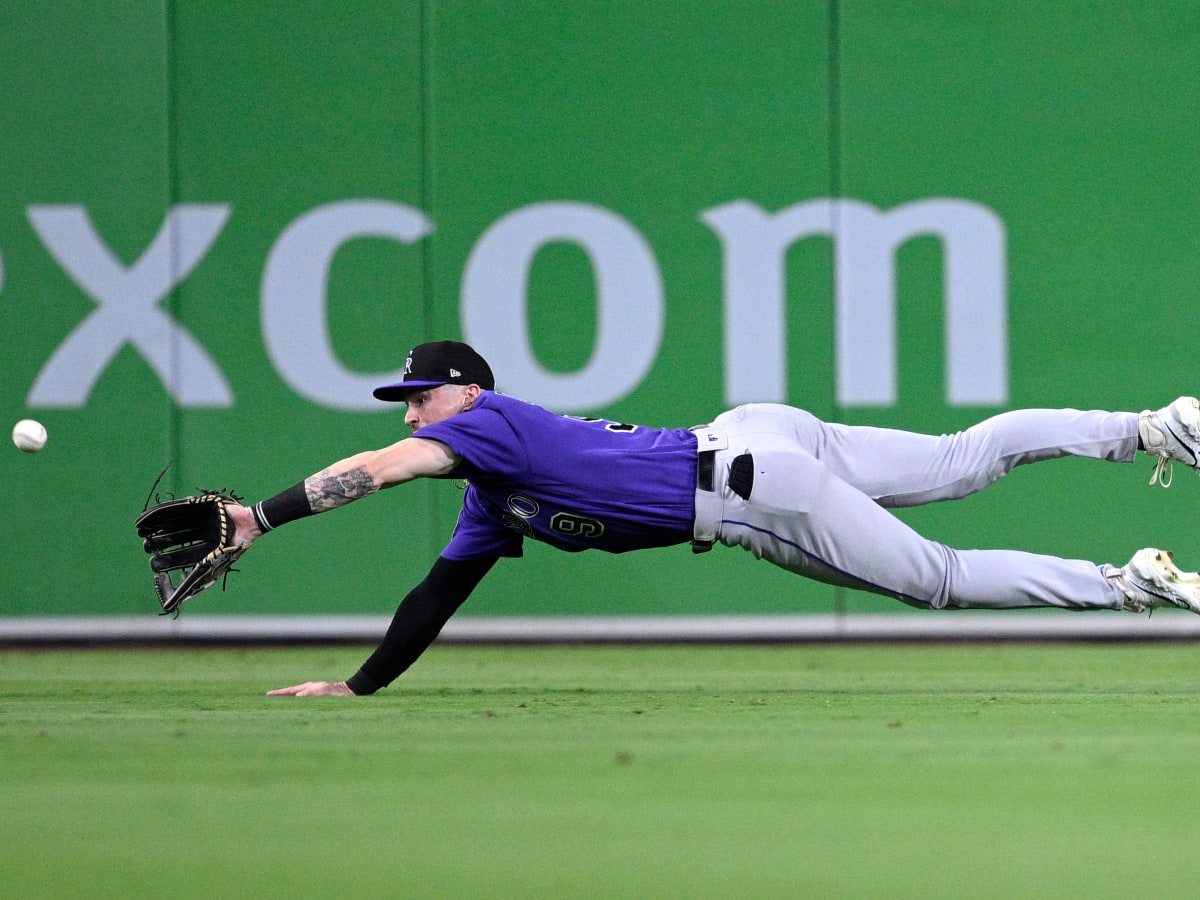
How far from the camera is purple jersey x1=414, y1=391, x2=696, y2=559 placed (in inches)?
164

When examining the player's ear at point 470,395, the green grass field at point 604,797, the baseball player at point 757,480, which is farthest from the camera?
the player's ear at point 470,395

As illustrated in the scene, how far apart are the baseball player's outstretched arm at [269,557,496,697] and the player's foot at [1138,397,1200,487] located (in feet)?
6.58

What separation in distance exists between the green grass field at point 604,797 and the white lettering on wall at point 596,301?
341cm

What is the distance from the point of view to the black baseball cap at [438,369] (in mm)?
4520

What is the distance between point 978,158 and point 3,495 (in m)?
5.35

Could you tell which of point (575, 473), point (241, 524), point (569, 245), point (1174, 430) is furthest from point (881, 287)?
point (241, 524)

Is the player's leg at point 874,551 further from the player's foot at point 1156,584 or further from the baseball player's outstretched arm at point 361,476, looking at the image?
the baseball player's outstretched arm at point 361,476

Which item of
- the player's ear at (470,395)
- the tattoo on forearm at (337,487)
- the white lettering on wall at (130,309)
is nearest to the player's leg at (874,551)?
the player's ear at (470,395)

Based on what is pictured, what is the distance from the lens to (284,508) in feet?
13.6

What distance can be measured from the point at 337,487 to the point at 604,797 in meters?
1.70

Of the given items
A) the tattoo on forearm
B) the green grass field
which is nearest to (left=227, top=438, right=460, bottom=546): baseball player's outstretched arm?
the tattoo on forearm

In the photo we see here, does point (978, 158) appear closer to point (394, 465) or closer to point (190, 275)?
point (190, 275)

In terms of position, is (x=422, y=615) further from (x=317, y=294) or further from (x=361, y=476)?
(x=317, y=294)

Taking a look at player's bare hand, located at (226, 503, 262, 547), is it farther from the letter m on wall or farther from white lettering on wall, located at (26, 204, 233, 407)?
the letter m on wall
